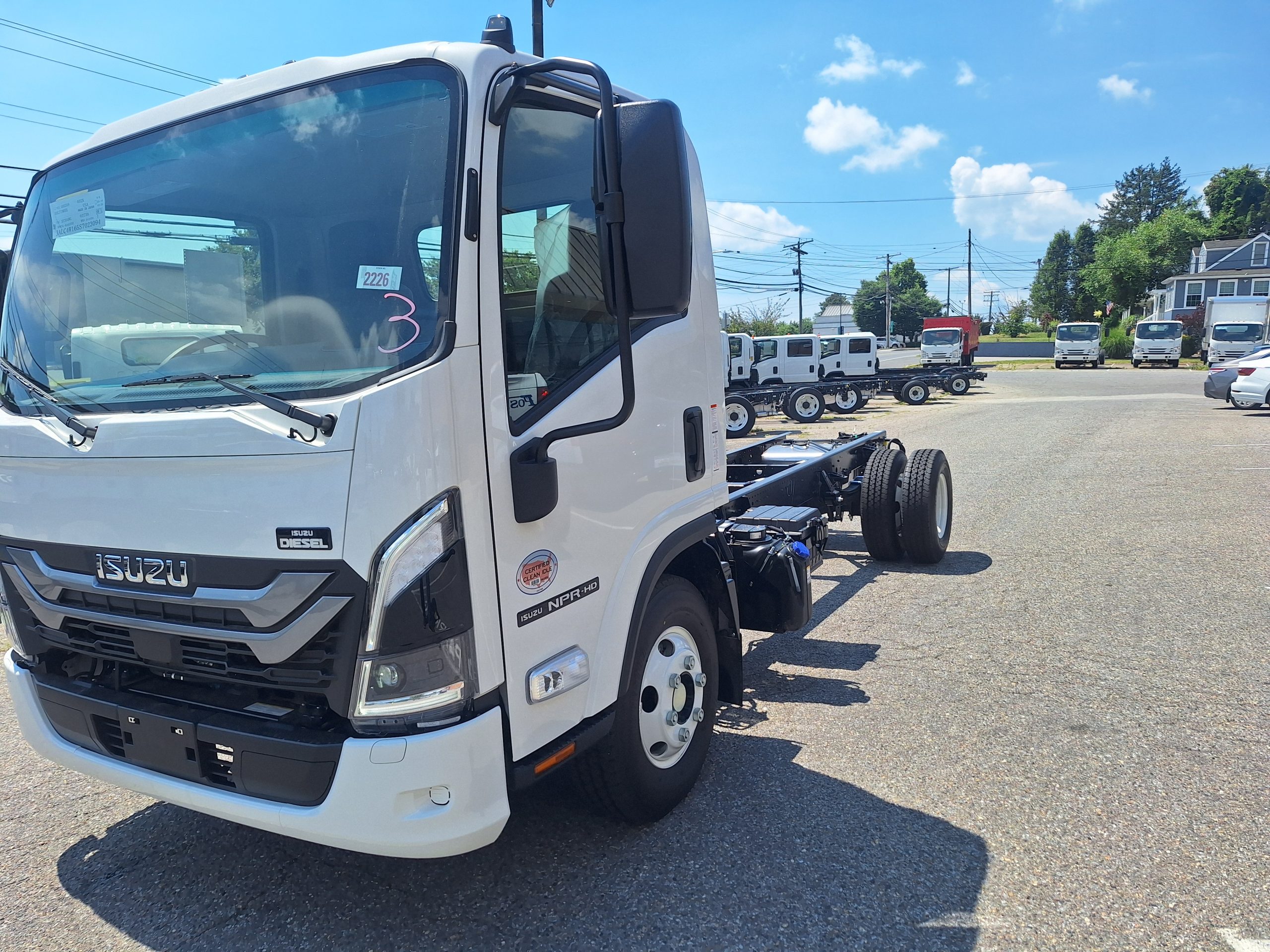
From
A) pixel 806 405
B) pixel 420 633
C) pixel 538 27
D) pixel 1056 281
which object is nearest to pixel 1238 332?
pixel 806 405

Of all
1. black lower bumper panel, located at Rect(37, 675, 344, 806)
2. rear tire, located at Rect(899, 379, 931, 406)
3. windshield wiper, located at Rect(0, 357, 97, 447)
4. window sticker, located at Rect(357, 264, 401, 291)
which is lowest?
rear tire, located at Rect(899, 379, 931, 406)

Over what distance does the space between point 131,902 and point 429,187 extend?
100 inches

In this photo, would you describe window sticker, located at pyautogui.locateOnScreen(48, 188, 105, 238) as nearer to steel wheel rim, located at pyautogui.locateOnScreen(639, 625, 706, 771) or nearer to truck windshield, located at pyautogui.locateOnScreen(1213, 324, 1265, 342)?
steel wheel rim, located at pyautogui.locateOnScreen(639, 625, 706, 771)

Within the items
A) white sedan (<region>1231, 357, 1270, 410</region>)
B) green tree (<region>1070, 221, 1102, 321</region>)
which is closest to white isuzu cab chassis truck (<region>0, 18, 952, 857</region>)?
white sedan (<region>1231, 357, 1270, 410</region>)

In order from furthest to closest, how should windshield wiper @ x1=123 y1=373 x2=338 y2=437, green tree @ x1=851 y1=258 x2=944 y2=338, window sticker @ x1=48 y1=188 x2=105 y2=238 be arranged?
green tree @ x1=851 y1=258 x2=944 y2=338 → window sticker @ x1=48 y1=188 x2=105 y2=238 → windshield wiper @ x1=123 y1=373 x2=338 y2=437

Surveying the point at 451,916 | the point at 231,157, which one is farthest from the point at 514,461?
the point at 451,916

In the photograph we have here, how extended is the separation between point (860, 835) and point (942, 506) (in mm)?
4676

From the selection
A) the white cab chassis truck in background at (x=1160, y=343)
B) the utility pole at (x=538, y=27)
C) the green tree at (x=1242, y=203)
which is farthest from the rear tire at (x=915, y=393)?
the green tree at (x=1242, y=203)

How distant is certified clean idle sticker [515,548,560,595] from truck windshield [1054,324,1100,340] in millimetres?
46548

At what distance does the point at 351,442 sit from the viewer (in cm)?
211

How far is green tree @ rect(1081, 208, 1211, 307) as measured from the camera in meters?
65.9

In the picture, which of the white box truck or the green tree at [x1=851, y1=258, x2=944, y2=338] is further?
the green tree at [x1=851, y1=258, x2=944, y2=338]

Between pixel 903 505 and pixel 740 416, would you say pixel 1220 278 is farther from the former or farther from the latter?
pixel 903 505

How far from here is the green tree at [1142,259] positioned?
65938 mm
